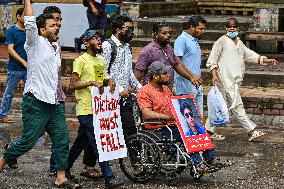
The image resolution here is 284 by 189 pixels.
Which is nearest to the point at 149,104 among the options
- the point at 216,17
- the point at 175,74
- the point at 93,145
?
the point at 93,145

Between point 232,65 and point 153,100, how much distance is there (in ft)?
9.61

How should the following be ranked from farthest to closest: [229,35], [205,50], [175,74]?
[205,50], [229,35], [175,74]

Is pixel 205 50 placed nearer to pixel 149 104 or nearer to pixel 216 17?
pixel 216 17

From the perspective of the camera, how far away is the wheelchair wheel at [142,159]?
922cm

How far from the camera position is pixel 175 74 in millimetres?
11172

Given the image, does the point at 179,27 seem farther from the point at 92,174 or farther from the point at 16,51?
the point at 92,174

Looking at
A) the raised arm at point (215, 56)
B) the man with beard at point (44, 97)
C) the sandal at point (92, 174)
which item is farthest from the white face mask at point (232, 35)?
the man with beard at point (44, 97)

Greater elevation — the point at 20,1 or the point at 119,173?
the point at 20,1

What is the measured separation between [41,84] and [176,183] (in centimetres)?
181

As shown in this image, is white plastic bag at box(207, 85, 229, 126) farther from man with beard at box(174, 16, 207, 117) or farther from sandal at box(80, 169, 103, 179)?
sandal at box(80, 169, 103, 179)

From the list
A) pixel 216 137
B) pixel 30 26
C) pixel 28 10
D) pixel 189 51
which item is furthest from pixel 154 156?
pixel 216 137

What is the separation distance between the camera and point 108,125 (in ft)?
30.5

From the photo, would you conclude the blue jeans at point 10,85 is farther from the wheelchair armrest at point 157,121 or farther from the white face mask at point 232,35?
the wheelchair armrest at point 157,121

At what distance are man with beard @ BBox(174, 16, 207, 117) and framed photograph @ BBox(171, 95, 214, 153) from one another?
136cm
